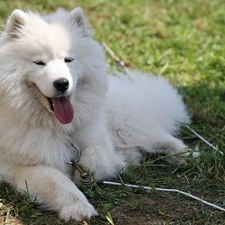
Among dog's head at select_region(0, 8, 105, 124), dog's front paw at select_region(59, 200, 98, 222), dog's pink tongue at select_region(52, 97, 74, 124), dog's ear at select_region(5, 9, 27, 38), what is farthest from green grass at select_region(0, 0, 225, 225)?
dog's ear at select_region(5, 9, 27, 38)

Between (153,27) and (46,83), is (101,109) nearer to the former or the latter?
(46,83)

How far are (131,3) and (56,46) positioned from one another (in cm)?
507

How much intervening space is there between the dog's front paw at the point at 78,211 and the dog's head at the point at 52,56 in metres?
0.65

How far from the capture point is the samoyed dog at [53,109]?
3553 mm

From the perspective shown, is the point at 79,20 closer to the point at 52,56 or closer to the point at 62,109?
the point at 52,56

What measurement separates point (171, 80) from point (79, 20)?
8.40 feet

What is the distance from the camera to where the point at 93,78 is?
3.88m

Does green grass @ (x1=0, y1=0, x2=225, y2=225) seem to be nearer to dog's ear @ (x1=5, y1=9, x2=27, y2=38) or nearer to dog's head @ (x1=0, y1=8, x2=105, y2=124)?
dog's head @ (x1=0, y1=8, x2=105, y2=124)

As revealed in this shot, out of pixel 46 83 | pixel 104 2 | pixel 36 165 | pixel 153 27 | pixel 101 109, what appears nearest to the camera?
pixel 46 83

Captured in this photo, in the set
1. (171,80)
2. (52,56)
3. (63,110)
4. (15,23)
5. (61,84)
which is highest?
(15,23)

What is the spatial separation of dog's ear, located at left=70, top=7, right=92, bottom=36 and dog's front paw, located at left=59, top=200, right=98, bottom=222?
1.41 m

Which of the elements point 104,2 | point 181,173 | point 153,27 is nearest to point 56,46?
point 181,173

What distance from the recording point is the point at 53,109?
3.72 meters

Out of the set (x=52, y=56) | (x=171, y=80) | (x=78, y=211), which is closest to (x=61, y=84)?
(x=52, y=56)
